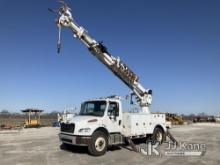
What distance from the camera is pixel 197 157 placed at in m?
13.6

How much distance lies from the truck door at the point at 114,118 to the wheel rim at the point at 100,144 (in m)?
0.85

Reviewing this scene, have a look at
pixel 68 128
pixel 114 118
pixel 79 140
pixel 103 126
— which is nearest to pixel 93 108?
pixel 114 118

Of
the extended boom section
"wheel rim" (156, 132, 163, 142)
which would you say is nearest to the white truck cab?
"wheel rim" (156, 132, 163, 142)

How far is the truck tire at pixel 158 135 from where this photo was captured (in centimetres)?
1828

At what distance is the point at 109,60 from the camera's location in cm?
1948

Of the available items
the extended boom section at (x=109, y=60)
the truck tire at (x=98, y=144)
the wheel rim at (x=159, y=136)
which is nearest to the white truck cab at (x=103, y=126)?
the truck tire at (x=98, y=144)

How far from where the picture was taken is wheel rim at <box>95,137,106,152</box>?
14.1 m

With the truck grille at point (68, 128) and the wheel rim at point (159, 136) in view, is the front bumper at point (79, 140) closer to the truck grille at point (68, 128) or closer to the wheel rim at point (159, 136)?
the truck grille at point (68, 128)

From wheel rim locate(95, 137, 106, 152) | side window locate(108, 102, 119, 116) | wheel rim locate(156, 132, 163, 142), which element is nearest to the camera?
wheel rim locate(95, 137, 106, 152)

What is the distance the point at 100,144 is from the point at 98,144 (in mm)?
136

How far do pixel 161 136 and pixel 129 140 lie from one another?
11.8 ft

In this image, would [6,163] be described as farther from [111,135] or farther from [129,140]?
[129,140]

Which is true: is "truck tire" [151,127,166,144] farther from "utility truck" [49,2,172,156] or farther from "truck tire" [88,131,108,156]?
"truck tire" [88,131,108,156]

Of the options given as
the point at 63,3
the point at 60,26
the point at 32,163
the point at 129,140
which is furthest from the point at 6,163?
the point at 63,3
